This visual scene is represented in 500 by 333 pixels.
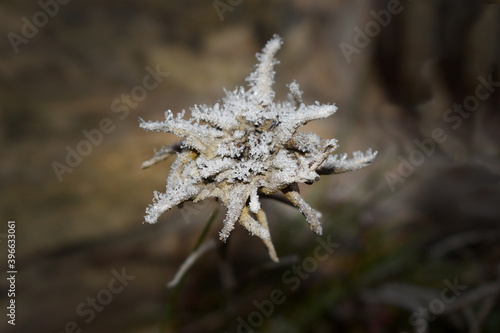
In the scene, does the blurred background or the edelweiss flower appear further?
the blurred background

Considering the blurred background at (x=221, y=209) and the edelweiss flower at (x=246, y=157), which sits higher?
the blurred background at (x=221, y=209)

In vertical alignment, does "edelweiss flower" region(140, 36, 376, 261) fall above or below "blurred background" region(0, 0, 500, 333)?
below

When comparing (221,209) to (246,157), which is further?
(221,209)

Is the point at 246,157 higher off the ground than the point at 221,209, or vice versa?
the point at 221,209

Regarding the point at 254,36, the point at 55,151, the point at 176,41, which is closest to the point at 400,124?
the point at 254,36

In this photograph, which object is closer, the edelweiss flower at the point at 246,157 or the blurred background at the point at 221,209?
the edelweiss flower at the point at 246,157
